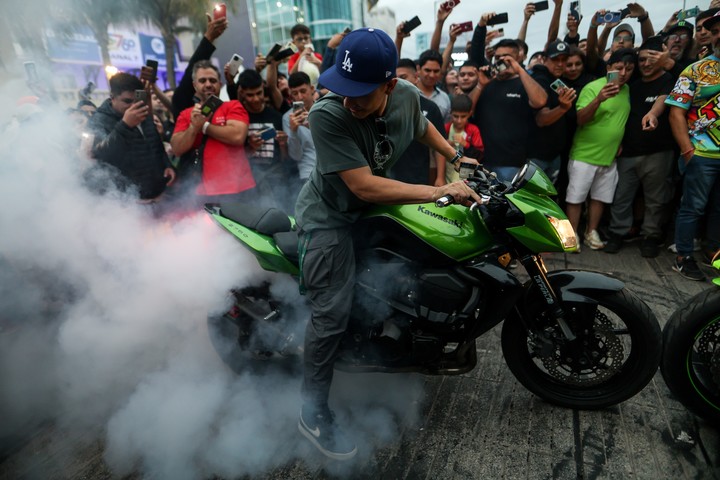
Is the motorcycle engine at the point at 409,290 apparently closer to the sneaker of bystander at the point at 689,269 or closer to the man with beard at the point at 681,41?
the sneaker of bystander at the point at 689,269

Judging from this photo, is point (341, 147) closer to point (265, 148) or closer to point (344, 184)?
point (344, 184)

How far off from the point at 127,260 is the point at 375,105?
2.20 m

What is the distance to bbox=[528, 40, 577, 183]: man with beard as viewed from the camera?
495cm

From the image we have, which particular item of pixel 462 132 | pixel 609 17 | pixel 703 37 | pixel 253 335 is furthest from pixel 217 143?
pixel 703 37

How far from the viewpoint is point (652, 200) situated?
527 centimetres

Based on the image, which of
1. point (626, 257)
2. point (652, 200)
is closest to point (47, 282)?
point (626, 257)

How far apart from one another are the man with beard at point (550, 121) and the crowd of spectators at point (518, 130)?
15mm

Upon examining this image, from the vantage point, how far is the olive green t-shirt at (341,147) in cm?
207

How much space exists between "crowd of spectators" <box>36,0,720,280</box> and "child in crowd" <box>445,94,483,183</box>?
0.04 feet

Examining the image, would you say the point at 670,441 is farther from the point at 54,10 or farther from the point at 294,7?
the point at 294,7

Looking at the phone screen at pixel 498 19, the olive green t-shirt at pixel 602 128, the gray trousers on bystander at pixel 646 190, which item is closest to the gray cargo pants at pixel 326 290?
the olive green t-shirt at pixel 602 128

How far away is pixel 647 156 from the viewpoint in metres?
5.13

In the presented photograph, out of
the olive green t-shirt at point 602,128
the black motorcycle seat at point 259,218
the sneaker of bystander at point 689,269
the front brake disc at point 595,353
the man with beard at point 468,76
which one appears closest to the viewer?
the front brake disc at point 595,353

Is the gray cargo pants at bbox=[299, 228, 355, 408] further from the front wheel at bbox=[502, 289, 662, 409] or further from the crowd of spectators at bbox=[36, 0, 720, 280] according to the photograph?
the crowd of spectators at bbox=[36, 0, 720, 280]
